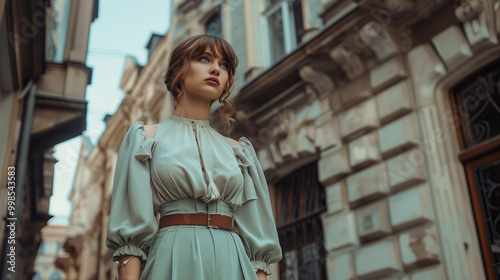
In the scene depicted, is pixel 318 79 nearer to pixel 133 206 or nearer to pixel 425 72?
pixel 425 72

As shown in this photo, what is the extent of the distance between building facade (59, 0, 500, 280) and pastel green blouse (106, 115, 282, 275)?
3956 mm

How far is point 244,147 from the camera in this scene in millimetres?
2461

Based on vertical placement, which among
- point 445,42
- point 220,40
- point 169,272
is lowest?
point 169,272

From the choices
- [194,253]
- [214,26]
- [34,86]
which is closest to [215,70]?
[194,253]

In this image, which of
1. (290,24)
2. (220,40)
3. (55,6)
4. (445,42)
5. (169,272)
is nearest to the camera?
→ (169,272)

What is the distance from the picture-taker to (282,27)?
1002cm

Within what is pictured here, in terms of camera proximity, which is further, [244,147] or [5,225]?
[5,225]

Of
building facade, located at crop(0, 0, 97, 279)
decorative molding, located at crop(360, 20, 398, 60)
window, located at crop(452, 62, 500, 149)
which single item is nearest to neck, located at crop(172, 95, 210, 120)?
building facade, located at crop(0, 0, 97, 279)

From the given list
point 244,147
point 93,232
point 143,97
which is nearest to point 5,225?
point 244,147

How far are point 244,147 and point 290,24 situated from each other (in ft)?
25.2

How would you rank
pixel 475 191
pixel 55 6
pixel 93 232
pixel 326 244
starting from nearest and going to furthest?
pixel 475 191 < pixel 326 244 < pixel 55 6 < pixel 93 232

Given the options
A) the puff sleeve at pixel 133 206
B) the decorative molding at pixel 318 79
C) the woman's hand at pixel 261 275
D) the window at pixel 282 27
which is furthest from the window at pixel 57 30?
the woman's hand at pixel 261 275

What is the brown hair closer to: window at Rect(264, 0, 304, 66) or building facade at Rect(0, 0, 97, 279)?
building facade at Rect(0, 0, 97, 279)

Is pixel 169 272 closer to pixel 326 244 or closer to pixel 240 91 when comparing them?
pixel 326 244
